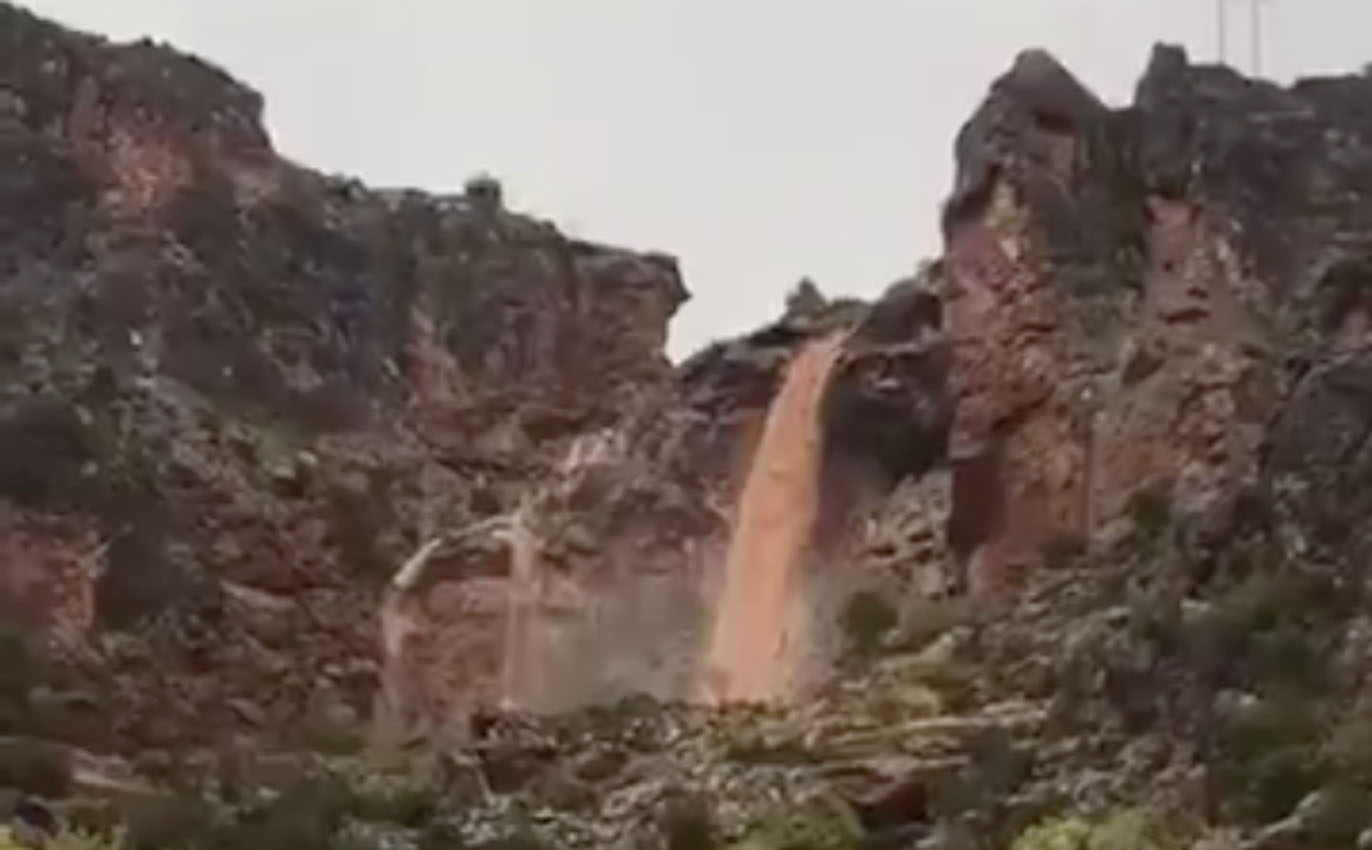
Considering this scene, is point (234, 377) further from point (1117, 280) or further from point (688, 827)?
point (688, 827)

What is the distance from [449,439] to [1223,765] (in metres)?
31.9

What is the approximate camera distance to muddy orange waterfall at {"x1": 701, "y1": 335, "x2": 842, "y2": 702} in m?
35.4

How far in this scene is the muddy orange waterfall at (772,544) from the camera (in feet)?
116

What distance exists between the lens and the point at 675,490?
38344 mm

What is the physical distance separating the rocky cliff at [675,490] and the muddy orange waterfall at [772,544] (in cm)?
9

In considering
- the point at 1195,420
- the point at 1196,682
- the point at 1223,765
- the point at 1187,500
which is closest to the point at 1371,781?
the point at 1223,765

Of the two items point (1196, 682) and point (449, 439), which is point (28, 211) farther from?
point (1196, 682)

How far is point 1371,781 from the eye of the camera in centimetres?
1975

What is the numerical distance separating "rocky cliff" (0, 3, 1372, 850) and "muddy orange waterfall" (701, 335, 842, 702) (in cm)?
9

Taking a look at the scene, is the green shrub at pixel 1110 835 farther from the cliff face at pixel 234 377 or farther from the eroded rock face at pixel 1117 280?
the cliff face at pixel 234 377

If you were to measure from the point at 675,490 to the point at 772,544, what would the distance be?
1.75 metres

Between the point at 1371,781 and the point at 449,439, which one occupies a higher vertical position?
the point at 449,439

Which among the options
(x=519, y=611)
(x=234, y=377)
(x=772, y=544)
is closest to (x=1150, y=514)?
(x=772, y=544)

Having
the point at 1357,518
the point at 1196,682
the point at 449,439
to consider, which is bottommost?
the point at 1196,682
